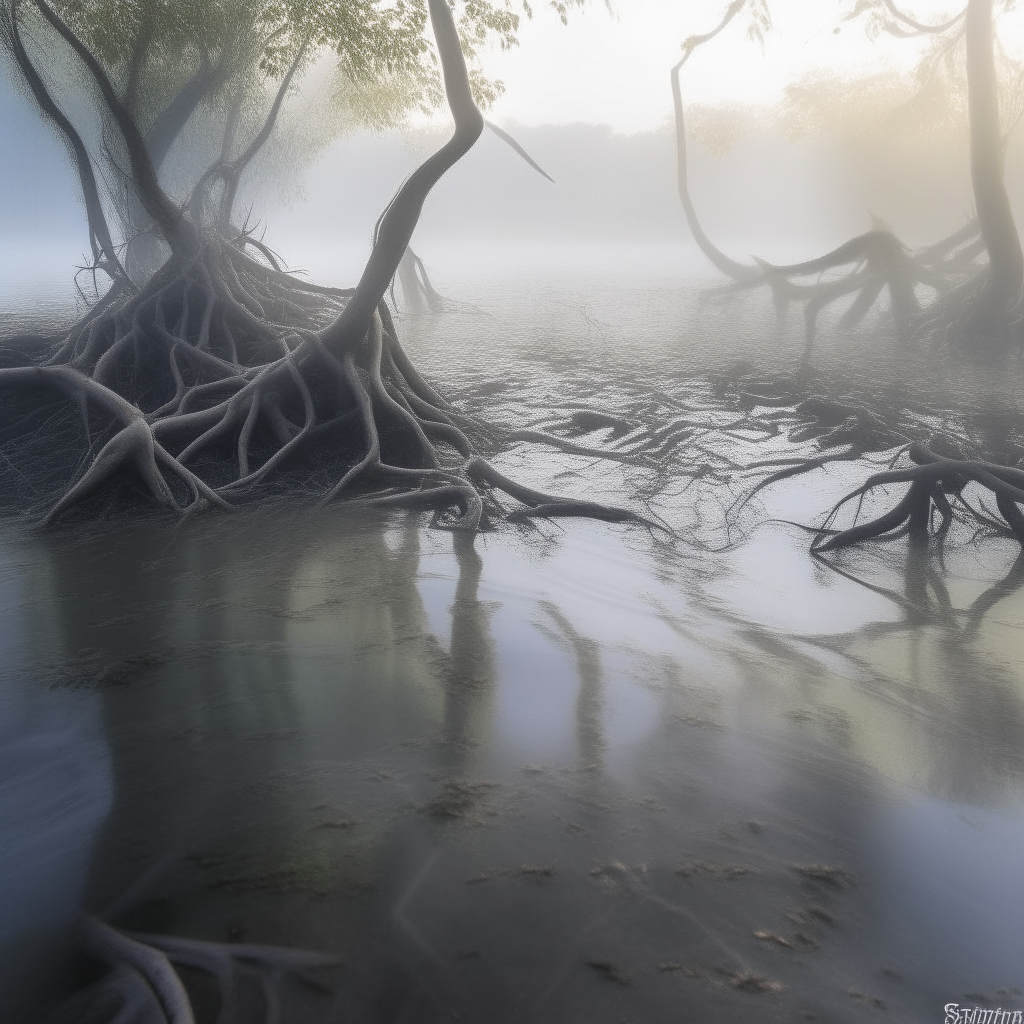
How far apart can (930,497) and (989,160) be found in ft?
29.7

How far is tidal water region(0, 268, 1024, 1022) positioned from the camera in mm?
2004

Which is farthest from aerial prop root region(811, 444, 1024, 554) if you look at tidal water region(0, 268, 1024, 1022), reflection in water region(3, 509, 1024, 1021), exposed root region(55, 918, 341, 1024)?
exposed root region(55, 918, 341, 1024)

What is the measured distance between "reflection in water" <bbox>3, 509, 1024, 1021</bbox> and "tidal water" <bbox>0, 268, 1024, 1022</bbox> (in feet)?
0.04

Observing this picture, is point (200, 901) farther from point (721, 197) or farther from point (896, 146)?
point (721, 197)

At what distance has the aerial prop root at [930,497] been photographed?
5.27 m

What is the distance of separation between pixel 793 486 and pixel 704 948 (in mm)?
5171

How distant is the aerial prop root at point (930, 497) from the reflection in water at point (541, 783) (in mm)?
766

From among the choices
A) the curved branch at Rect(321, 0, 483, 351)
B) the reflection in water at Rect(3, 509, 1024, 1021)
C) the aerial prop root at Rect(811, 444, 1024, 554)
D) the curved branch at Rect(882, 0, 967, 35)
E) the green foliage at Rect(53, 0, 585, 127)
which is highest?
the curved branch at Rect(882, 0, 967, 35)

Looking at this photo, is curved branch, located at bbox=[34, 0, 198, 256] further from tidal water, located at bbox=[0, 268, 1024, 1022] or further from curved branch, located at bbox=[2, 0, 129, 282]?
tidal water, located at bbox=[0, 268, 1024, 1022]

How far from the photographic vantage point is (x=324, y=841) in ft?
7.67

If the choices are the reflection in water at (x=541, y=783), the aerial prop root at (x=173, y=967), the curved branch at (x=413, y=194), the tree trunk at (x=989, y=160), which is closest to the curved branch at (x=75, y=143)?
the curved branch at (x=413, y=194)

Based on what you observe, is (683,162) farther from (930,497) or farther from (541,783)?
(541,783)

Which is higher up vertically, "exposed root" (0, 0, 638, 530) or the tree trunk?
the tree trunk

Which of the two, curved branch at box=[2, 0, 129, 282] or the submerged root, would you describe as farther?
curved branch at box=[2, 0, 129, 282]
